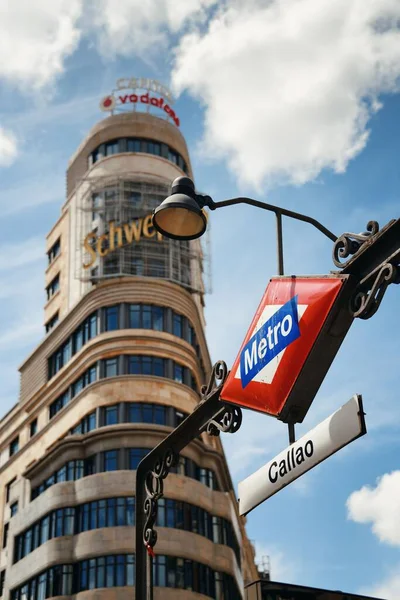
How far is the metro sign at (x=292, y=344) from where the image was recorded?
30.2ft

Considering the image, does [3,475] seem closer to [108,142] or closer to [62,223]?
[62,223]

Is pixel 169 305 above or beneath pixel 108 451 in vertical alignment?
above

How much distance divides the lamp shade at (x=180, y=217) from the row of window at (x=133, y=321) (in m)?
44.1

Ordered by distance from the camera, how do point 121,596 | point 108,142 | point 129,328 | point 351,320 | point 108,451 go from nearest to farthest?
point 351,320, point 121,596, point 108,451, point 129,328, point 108,142

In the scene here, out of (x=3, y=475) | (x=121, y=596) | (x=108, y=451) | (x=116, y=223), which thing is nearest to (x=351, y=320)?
(x=121, y=596)

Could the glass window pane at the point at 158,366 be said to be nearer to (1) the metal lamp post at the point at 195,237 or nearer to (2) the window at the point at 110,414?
(2) the window at the point at 110,414

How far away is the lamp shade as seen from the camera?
11.3 m

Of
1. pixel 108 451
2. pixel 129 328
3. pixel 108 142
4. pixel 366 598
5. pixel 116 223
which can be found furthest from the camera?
pixel 108 142

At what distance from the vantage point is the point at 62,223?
68625 millimetres

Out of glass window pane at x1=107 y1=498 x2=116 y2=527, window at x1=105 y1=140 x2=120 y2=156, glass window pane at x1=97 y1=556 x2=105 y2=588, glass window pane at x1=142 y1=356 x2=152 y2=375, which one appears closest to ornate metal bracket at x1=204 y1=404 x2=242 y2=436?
glass window pane at x1=97 y1=556 x2=105 y2=588

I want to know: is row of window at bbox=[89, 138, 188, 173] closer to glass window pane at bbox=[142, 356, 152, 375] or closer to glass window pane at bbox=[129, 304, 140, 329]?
glass window pane at bbox=[129, 304, 140, 329]

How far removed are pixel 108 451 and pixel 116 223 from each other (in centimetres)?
1720

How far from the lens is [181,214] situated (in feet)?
37.2

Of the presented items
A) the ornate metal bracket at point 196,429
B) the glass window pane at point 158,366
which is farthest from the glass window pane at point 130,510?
the ornate metal bracket at point 196,429
